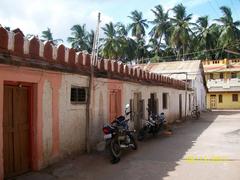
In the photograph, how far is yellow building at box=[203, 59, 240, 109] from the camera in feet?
150

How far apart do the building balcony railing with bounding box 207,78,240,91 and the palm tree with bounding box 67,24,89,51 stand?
2117cm

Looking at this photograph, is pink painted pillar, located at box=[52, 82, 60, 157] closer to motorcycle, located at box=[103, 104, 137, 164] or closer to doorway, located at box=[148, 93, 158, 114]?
motorcycle, located at box=[103, 104, 137, 164]

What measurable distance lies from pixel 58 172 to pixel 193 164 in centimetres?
320

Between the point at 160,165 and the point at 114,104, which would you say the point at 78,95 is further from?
the point at 160,165

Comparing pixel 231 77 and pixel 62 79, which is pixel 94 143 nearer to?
pixel 62 79

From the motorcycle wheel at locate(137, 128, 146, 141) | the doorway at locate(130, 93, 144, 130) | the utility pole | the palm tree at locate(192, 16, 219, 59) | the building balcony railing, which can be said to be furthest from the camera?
the palm tree at locate(192, 16, 219, 59)

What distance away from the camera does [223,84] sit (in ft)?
152

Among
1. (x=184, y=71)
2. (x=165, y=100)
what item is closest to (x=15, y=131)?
(x=165, y=100)

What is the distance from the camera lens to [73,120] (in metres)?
9.64

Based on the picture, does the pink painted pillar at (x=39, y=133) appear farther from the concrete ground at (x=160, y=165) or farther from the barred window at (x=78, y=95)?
the barred window at (x=78, y=95)

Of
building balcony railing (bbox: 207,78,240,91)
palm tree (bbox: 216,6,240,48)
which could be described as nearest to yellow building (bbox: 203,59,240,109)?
building balcony railing (bbox: 207,78,240,91)

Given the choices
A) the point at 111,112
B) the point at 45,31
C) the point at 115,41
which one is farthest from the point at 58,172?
the point at 45,31

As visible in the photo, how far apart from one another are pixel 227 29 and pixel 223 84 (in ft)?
24.4

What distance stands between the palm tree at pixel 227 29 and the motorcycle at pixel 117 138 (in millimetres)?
40172
